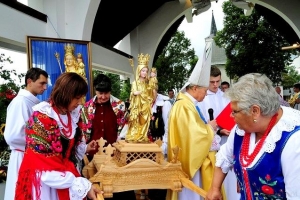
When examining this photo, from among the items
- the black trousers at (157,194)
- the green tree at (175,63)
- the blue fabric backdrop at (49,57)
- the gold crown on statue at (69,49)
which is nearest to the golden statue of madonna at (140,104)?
the black trousers at (157,194)

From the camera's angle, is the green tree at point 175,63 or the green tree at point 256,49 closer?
the green tree at point 175,63

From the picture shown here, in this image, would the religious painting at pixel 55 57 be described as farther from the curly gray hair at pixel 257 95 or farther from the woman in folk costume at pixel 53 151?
the curly gray hair at pixel 257 95

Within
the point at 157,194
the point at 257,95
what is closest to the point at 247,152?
the point at 257,95

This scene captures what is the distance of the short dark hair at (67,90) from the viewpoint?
1.55 m

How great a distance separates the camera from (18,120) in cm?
212

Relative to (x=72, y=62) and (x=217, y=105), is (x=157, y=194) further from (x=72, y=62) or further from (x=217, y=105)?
(x=72, y=62)

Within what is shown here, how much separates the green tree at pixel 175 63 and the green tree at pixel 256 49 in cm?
249

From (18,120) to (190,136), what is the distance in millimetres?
1254

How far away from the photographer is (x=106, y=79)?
2857 mm

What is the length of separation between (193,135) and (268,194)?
102cm

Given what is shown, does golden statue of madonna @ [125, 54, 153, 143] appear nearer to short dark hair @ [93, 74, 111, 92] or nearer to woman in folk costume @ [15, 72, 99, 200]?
short dark hair @ [93, 74, 111, 92]

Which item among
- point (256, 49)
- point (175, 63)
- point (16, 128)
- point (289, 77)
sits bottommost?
point (16, 128)

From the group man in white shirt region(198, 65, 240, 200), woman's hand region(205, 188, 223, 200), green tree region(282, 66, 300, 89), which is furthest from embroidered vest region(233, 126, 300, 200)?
green tree region(282, 66, 300, 89)

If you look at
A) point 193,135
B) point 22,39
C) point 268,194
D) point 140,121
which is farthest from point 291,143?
point 22,39
